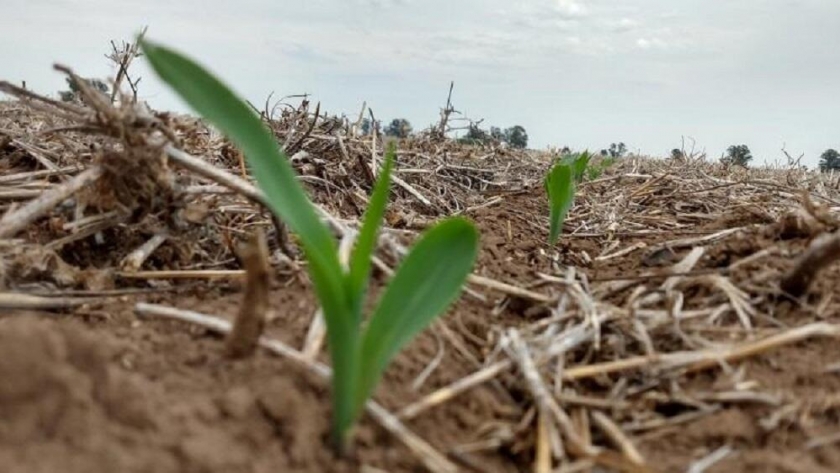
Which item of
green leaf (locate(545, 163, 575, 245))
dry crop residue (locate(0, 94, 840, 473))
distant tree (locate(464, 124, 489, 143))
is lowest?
dry crop residue (locate(0, 94, 840, 473))

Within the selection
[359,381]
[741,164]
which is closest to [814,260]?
[359,381]

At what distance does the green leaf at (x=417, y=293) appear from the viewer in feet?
3.09

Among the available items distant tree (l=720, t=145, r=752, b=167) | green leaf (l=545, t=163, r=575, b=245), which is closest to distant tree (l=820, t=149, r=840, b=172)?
distant tree (l=720, t=145, r=752, b=167)

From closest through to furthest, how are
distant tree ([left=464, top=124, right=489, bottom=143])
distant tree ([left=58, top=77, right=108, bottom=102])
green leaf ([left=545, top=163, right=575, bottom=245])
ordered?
1. distant tree ([left=58, top=77, right=108, bottom=102])
2. green leaf ([left=545, top=163, right=575, bottom=245])
3. distant tree ([left=464, top=124, right=489, bottom=143])

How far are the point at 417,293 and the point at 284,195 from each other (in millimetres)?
201

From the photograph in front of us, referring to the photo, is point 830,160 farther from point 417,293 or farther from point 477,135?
point 417,293

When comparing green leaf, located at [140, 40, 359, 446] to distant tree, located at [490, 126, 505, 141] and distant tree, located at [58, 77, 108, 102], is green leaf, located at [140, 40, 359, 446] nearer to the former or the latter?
distant tree, located at [58, 77, 108, 102]

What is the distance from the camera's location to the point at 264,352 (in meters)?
1.10

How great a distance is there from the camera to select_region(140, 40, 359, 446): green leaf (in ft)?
2.93

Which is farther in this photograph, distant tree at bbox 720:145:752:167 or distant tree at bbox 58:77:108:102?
distant tree at bbox 720:145:752:167

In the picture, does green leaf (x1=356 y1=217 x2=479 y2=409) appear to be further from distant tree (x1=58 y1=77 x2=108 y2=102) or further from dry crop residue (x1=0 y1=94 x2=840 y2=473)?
distant tree (x1=58 y1=77 x2=108 y2=102)

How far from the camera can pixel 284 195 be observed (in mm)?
964

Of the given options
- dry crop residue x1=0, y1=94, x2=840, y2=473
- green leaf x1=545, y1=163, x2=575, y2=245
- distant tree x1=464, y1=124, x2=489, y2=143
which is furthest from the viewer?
distant tree x1=464, y1=124, x2=489, y2=143

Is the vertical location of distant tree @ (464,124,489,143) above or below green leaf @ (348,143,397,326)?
above
